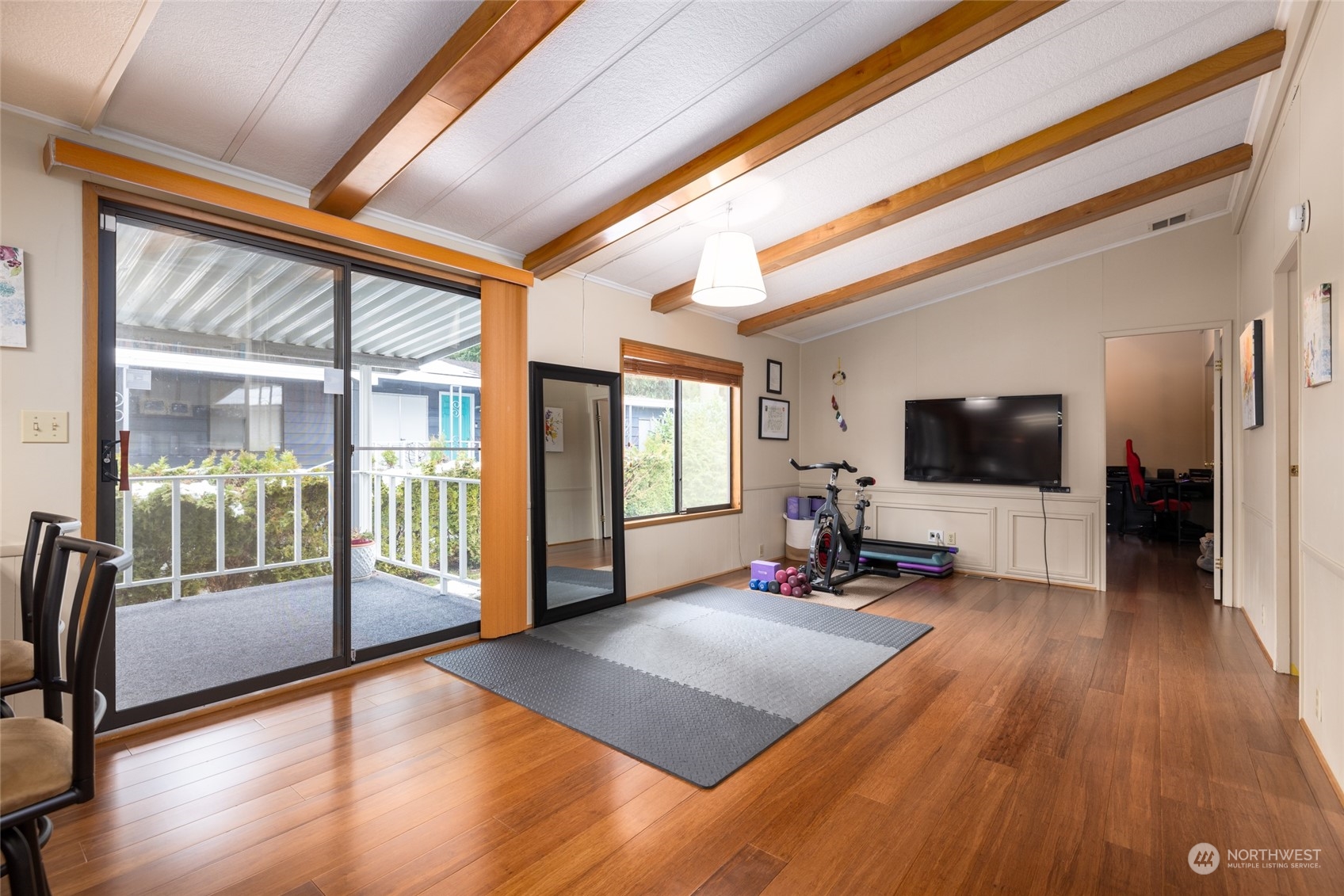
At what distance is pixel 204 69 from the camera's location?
2.11 m

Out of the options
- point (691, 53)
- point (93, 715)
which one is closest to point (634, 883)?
point (93, 715)

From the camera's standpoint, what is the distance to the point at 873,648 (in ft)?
11.6

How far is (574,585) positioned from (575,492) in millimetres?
642

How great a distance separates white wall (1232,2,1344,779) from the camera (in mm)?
2014

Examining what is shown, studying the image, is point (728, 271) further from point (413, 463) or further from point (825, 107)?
point (413, 463)

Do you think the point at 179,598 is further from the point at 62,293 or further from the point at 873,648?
the point at 873,648

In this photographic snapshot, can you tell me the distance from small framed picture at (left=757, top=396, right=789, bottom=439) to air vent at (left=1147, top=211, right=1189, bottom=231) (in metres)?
3.29

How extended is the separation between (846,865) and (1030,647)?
2.45m

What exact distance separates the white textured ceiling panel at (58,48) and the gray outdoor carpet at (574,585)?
10.0 feet

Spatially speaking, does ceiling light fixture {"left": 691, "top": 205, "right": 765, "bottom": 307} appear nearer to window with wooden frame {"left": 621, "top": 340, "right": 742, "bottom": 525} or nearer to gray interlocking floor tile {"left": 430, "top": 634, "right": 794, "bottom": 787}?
window with wooden frame {"left": 621, "top": 340, "right": 742, "bottom": 525}

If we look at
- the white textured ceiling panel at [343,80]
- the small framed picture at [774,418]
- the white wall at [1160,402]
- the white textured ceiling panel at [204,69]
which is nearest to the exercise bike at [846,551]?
the small framed picture at [774,418]

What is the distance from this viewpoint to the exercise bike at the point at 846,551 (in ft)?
16.8

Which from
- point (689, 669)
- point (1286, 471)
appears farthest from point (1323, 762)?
point (689, 669)

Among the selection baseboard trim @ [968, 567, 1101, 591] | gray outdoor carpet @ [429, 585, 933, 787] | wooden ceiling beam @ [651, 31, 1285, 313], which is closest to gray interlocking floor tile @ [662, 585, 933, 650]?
gray outdoor carpet @ [429, 585, 933, 787]
